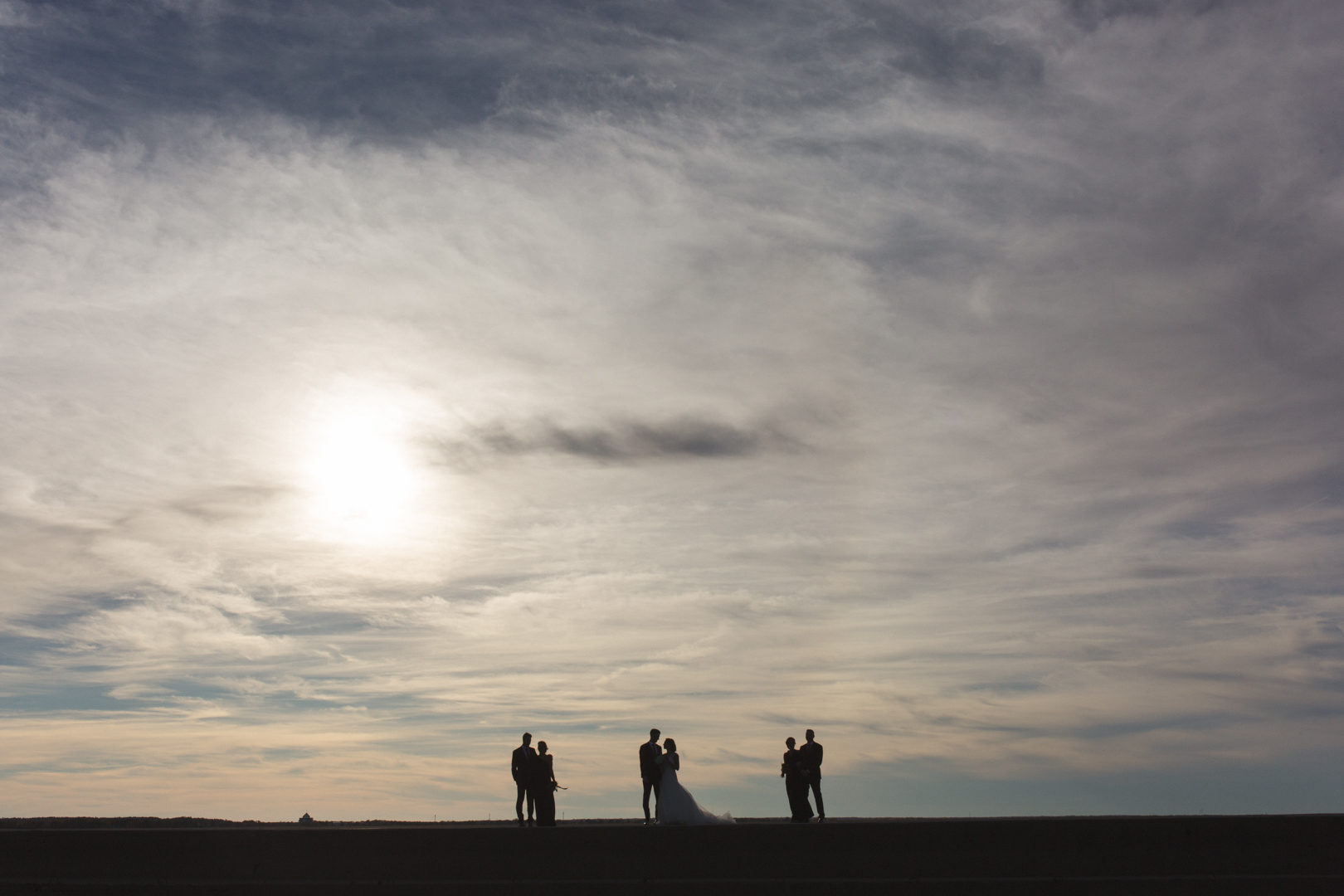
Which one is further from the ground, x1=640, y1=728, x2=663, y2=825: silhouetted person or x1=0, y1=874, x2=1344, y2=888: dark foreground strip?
x1=640, y1=728, x2=663, y2=825: silhouetted person

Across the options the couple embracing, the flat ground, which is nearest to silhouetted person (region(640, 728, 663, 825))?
the couple embracing

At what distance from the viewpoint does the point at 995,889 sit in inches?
578

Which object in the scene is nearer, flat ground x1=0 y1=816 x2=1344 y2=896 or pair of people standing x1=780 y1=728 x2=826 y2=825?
flat ground x1=0 y1=816 x2=1344 y2=896

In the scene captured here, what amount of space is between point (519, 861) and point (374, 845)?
86.0 inches

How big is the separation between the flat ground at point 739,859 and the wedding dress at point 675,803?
17.2 feet

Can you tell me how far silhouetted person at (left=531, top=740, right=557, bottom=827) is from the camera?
21.7m

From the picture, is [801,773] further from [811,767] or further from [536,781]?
[536,781]

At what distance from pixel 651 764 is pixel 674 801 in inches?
34.5

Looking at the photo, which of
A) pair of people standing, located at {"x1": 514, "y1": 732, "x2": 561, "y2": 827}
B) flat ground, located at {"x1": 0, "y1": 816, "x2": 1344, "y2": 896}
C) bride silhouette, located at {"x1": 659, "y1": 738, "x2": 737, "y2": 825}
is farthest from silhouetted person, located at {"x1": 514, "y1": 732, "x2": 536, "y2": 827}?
flat ground, located at {"x1": 0, "y1": 816, "x2": 1344, "y2": 896}

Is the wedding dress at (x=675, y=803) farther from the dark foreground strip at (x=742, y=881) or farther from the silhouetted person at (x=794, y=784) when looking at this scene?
the dark foreground strip at (x=742, y=881)

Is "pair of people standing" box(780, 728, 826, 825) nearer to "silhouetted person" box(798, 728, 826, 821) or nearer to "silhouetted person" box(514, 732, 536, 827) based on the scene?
"silhouetted person" box(798, 728, 826, 821)

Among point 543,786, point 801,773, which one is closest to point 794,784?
point 801,773

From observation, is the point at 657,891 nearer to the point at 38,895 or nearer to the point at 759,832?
the point at 759,832

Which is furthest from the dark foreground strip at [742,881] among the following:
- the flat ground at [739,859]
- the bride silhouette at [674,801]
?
the bride silhouette at [674,801]
